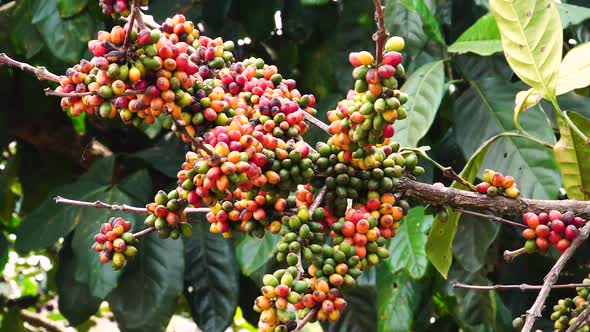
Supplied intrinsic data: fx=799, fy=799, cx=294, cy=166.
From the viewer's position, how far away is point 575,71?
1206mm

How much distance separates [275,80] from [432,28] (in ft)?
2.76

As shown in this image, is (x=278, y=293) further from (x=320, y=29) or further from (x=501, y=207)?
(x=320, y=29)

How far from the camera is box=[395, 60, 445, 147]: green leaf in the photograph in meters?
1.64

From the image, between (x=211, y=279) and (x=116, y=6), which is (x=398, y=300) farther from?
(x=116, y=6)

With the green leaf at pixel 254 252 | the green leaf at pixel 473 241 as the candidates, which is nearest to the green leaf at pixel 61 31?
the green leaf at pixel 254 252

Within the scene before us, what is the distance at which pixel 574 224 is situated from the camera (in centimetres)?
99

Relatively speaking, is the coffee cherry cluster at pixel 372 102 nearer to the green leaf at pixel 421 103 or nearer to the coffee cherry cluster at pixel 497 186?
the coffee cherry cluster at pixel 497 186

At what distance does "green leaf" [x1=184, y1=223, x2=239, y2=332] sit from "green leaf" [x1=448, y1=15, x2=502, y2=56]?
0.81m

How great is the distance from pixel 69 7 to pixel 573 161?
1334 mm

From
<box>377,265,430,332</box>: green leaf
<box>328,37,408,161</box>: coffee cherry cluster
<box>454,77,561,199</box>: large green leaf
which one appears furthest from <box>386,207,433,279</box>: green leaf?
<box>328,37,408,161</box>: coffee cherry cluster

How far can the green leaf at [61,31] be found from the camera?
6.64 feet

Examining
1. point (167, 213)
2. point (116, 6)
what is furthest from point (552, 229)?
point (116, 6)

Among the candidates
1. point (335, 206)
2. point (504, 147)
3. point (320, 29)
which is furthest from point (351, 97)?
point (320, 29)

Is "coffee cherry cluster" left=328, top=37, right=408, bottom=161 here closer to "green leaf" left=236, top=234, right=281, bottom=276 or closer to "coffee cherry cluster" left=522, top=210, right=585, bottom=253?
"coffee cherry cluster" left=522, top=210, right=585, bottom=253
